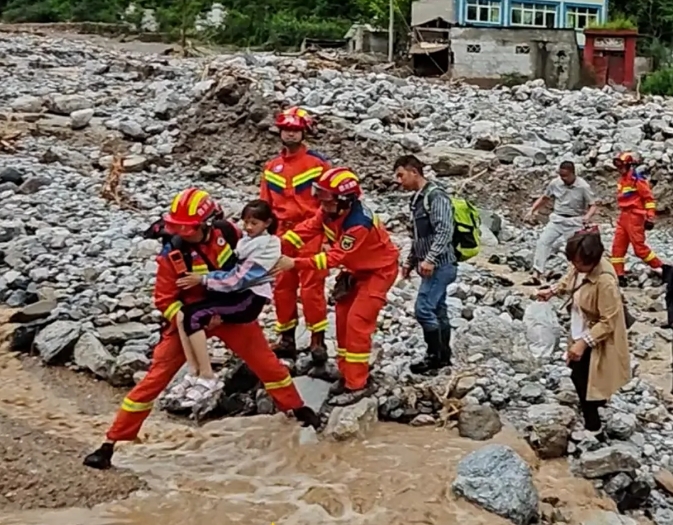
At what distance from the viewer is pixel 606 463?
6117 mm

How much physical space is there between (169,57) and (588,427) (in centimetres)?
2342

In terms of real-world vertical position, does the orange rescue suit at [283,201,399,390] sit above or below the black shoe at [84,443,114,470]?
above

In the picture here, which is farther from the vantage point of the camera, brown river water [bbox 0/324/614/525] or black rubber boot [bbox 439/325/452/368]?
black rubber boot [bbox 439/325/452/368]

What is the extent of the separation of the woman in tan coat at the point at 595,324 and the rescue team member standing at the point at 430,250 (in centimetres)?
98

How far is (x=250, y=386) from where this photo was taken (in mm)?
7133

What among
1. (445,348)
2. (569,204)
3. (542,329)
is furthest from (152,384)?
(569,204)

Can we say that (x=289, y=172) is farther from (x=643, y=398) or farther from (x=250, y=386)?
(x=643, y=398)

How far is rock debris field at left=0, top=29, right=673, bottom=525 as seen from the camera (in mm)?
6672

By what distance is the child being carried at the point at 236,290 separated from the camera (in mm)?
5703

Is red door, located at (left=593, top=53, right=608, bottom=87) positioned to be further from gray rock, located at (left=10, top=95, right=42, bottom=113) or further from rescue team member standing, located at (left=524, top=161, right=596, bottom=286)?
rescue team member standing, located at (left=524, top=161, right=596, bottom=286)

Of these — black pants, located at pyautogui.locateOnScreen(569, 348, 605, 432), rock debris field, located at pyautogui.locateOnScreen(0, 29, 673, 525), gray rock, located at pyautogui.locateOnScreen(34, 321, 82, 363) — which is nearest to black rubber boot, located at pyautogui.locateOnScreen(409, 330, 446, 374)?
rock debris field, located at pyautogui.locateOnScreen(0, 29, 673, 525)

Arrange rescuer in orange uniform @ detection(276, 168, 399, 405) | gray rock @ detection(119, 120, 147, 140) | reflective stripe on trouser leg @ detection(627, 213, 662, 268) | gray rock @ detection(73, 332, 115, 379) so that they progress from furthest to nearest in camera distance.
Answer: gray rock @ detection(119, 120, 147, 140)
reflective stripe on trouser leg @ detection(627, 213, 662, 268)
gray rock @ detection(73, 332, 115, 379)
rescuer in orange uniform @ detection(276, 168, 399, 405)

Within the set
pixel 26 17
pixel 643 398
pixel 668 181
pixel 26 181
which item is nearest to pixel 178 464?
pixel 643 398

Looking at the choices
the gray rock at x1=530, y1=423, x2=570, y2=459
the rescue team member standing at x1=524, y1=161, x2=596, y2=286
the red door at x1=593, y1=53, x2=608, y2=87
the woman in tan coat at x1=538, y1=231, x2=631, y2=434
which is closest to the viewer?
the woman in tan coat at x1=538, y1=231, x2=631, y2=434
